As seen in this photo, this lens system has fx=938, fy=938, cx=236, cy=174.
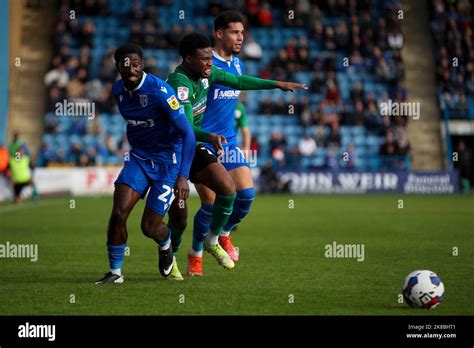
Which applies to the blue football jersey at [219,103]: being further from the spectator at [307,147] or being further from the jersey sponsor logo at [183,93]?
the spectator at [307,147]

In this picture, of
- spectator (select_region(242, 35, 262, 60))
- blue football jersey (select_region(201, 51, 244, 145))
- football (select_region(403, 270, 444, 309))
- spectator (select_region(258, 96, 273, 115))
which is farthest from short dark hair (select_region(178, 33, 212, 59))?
spectator (select_region(242, 35, 262, 60))

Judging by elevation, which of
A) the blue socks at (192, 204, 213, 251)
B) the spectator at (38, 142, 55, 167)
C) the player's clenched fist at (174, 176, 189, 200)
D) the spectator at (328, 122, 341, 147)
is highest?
the spectator at (328, 122, 341, 147)

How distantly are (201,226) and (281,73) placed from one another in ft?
80.6

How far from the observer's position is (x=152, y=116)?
958 cm

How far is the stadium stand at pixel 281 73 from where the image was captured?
33250mm

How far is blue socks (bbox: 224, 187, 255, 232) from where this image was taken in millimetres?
11562

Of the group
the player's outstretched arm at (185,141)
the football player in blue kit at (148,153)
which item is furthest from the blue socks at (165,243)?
the player's outstretched arm at (185,141)

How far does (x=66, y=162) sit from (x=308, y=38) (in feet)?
37.1

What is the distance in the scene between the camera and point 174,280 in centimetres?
1002

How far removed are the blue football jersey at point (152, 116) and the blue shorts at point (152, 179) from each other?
8 centimetres

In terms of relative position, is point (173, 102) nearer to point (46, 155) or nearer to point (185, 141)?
point (185, 141)

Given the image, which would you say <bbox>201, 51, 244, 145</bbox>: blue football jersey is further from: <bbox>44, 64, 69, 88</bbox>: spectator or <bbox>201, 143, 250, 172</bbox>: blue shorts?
<bbox>44, 64, 69, 88</bbox>: spectator
